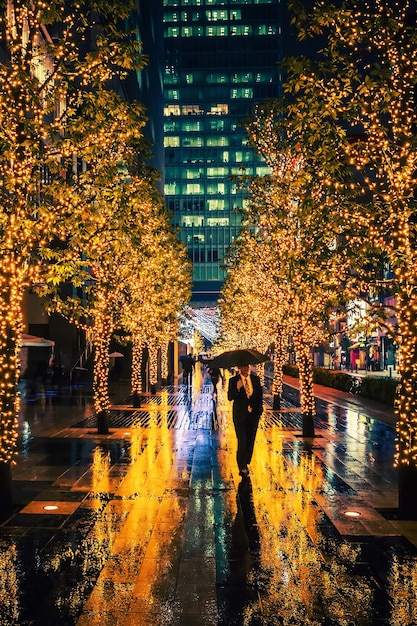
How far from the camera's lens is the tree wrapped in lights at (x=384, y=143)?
9.67 m

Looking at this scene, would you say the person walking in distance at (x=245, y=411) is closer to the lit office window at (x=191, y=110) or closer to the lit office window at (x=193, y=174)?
the lit office window at (x=193, y=174)

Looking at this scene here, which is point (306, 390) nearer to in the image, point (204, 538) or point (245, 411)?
point (245, 411)

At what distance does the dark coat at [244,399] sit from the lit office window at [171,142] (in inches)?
6347

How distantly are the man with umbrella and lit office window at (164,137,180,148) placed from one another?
6347 inches

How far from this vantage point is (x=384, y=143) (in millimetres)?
10023

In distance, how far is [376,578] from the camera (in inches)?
275

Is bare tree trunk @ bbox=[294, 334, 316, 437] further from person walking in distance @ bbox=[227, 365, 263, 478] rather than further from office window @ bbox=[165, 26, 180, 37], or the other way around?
office window @ bbox=[165, 26, 180, 37]

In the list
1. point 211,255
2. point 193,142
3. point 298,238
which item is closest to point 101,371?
point 298,238

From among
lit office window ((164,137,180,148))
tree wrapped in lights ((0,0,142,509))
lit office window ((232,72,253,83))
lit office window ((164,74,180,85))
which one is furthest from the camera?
lit office window ((164,74,180,85))

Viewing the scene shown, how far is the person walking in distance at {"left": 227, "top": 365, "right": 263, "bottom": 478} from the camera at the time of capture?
12.7m

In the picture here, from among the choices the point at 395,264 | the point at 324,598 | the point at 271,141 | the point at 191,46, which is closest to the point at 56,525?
the point at 324,598

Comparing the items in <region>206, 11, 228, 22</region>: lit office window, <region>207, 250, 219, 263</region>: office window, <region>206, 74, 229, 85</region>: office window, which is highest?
<region>206, 11, 228, 22</region>: lit office window

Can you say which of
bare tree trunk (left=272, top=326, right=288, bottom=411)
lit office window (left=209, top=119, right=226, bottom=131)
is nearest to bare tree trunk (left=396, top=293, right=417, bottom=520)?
bare tree trunk (left=272, top=326, right=288, bottom=411)

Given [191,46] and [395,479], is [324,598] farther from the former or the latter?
[191,46]
